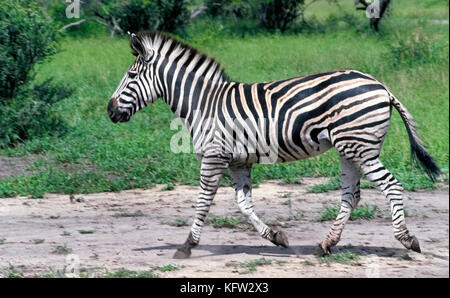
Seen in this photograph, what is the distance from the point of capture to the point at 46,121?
10.7 meters

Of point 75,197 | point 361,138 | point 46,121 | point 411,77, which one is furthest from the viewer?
point 411,77

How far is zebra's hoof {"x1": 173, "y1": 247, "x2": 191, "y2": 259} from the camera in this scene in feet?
20.3

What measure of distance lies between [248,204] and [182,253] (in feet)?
2.38

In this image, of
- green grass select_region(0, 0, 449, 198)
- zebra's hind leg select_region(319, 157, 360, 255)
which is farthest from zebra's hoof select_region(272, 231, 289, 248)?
green grass select_region(0, 0, 449, 198)

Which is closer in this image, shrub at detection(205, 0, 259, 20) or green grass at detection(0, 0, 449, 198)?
green grass at detection(0, 0, 449, 198)

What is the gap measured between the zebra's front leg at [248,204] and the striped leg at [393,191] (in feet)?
2.99

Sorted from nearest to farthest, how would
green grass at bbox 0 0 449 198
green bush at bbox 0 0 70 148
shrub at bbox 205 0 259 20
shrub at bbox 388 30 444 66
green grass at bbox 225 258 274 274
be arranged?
green grass at bbox 225 258 274 274 < green grass at bbox 0 0 449 198 < green bush at bbox 0 0 70 148 < shrub at bbox 388 30 444 66 < shrub at bbox 205 0 259 20

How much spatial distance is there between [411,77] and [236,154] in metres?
7.75

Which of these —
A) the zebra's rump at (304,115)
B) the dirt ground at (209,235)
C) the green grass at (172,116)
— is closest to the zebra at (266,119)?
the zebra's rump at (304,115)

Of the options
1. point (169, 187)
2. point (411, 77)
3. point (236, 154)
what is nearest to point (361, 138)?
point (236, 154)

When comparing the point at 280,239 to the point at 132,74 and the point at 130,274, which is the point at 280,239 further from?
the point at 132,74

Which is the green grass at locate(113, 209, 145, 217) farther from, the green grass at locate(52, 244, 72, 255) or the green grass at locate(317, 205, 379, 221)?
the green grass at locate(317, 205, 379, 221)
